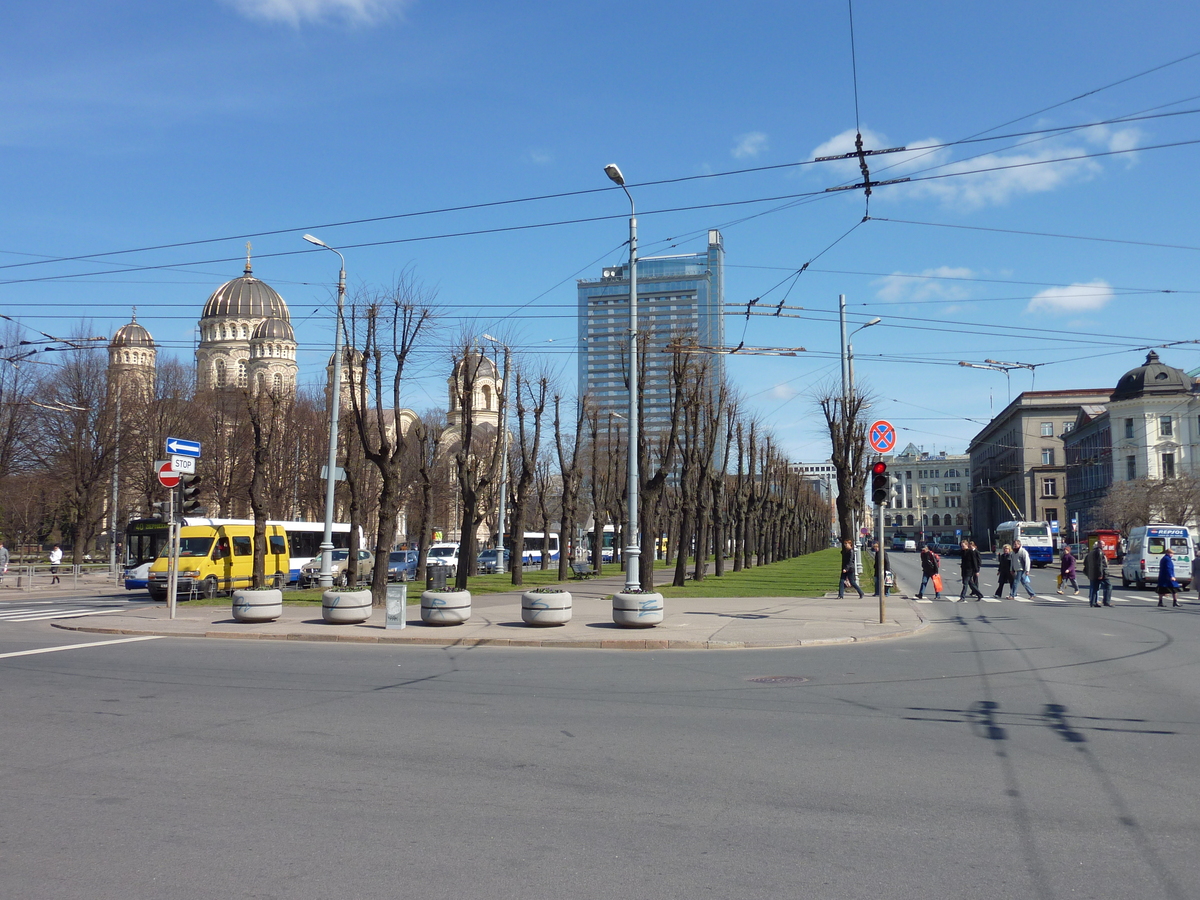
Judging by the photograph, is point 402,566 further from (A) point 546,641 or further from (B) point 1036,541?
(B) point 1036,541

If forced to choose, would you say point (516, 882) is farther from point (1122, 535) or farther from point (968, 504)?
point (968, 504)

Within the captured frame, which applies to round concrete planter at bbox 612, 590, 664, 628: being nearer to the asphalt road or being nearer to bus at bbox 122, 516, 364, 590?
the asphalt road

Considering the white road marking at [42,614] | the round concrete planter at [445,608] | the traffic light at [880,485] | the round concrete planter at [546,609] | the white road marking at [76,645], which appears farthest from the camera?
the white road marking at [42,614]

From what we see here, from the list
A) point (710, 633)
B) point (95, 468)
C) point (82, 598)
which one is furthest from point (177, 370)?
point (710, 633)

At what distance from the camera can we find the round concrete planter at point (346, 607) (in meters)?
19.1

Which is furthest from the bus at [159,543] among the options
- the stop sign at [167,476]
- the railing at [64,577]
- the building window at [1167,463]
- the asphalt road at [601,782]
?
the building window at [1167,463]

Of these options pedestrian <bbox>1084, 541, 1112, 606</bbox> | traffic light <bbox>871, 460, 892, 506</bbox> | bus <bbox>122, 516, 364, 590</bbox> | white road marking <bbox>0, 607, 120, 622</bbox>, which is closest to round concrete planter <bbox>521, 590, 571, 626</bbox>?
traffic light <bbox>871, 460, 892, 506</bbox>

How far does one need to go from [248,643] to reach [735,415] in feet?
123

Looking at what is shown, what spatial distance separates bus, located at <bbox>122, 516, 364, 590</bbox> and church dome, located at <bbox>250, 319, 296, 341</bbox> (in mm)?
52821

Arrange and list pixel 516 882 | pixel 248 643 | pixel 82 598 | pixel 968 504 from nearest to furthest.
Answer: pixel 516 882 → pixel 248 643 → pixel 82 598 → pixel 968 504

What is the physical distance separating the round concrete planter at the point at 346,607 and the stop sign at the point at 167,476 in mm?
5078

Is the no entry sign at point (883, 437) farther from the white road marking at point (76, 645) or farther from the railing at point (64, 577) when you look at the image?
the railing at point (64, 577)

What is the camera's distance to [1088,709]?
31.6ft

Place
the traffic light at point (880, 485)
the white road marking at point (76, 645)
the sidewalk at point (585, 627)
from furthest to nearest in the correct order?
the traffic light at point (880, 485) < the sidewalk at point (585, 627) < the white road marking at point (76, 645)
